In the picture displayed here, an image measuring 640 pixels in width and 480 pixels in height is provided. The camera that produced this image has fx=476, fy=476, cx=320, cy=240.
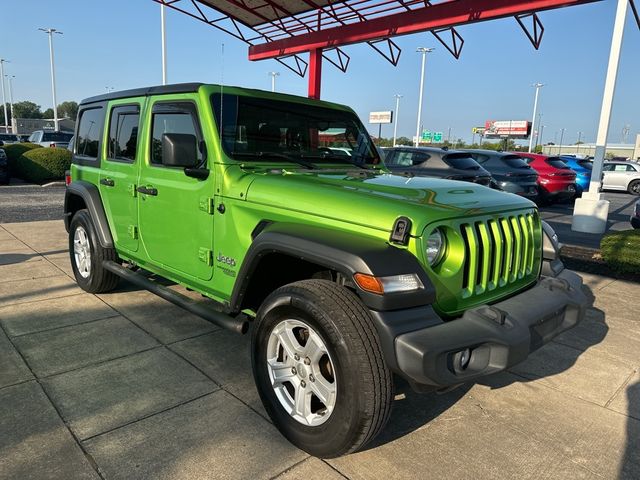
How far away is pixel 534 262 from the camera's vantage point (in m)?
3.21

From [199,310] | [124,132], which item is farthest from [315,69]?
[199,310]

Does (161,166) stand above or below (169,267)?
above

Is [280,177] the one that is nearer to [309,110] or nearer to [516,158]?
[309,110]

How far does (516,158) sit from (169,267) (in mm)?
11741

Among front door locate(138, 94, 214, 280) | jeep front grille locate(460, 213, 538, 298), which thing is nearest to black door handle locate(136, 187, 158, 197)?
front door locate(138, 94, 214, 280)

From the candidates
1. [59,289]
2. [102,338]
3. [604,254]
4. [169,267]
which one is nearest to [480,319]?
[169,267]

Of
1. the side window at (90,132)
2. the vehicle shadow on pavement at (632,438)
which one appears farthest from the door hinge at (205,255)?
the vehicle shadow on pavement at (632,438)

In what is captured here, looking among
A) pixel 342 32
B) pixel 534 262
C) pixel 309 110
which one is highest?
pixel 342 32

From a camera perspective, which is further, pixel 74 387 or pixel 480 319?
pixel 74 387

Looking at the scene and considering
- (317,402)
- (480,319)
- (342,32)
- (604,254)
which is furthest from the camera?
(342,32)

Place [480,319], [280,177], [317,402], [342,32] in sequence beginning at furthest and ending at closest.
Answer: [342,32] → [280,177] → [317,402] → [480,319]

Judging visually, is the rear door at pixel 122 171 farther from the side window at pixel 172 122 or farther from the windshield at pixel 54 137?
the windshield at pixel 54 137

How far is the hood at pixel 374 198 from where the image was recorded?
2480 mm

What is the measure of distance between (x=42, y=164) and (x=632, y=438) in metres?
17.8
